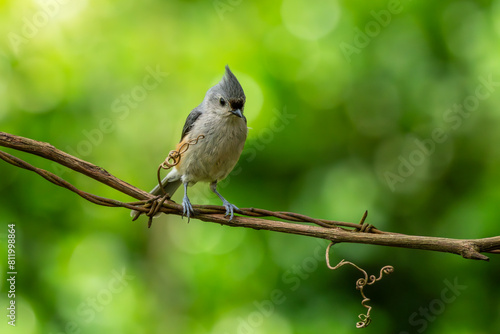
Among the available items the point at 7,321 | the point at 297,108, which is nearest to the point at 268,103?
the point at 297,108

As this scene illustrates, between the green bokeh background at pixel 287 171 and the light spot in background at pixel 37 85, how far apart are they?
0.01m

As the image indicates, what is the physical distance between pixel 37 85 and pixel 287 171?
7.09 ft

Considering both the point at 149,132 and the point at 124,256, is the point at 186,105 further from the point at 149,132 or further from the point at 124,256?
the point at 124,256

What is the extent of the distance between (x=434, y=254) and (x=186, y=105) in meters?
2.28

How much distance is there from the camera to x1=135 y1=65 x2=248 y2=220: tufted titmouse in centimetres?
300

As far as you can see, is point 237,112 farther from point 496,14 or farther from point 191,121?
point 496,14

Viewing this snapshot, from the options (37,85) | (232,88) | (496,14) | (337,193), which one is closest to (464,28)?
(496,14)

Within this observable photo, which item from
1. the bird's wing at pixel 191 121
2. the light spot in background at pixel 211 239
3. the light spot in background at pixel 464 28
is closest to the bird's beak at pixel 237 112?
the bird's wing at pixel 191 121

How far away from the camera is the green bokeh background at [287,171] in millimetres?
3398

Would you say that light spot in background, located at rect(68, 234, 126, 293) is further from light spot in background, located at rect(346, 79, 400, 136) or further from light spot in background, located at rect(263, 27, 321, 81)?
light spot in background, located at rect(346, 79, 400, 136)

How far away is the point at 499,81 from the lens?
11.5ft

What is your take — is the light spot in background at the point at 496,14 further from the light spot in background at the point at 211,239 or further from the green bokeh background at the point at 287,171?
the light spot in background at the point at 211,239

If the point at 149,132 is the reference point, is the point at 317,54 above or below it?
above

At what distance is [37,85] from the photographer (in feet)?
13.0
